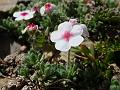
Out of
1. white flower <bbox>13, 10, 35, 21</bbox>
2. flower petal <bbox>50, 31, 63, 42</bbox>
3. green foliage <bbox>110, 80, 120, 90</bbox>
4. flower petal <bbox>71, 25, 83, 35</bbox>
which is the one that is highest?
flower petal <bbox>71, 25, 83, 35</bbox>

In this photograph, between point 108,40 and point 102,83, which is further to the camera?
point 108,40

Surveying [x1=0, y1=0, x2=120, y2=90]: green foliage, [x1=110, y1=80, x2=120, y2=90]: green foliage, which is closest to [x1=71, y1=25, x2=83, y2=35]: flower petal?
[x1=0, y1=0, x2=120, y2=90]: green foliage

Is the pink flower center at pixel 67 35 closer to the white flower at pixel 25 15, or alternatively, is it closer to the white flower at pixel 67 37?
the white flower at pixel 67 37

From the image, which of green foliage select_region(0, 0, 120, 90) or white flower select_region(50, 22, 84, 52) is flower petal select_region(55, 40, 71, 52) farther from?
green foliage select_region(0, 0, 120, 90)

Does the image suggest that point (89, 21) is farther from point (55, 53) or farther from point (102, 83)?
point (102, 83)

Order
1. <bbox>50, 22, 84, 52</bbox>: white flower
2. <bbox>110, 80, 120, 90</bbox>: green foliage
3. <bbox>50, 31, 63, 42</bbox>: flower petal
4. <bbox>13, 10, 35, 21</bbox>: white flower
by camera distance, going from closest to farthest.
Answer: <bbox>110, 80, 120, 90</bbox>: green foliage
<bbox>50, 22, 84, 52</bbox>: white flower
<bbox>50, 31, 63, 42</bbox>: flower petal
<bbox>13, 10, 35, 21</bbox>: white flower

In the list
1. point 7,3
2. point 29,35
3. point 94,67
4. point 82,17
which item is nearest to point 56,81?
point 94,67

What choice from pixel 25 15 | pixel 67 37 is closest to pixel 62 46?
pixel 67 37

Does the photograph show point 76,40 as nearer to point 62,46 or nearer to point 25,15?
point 62,46
